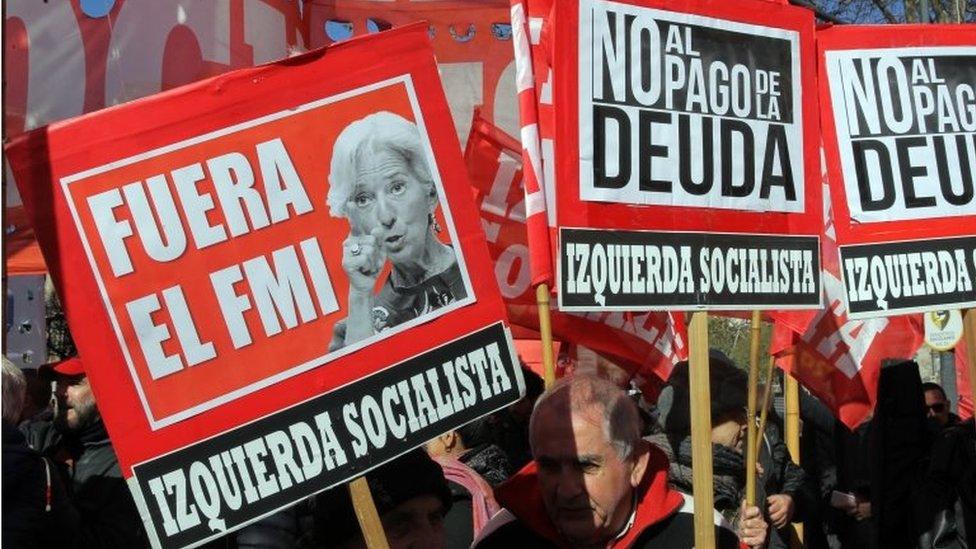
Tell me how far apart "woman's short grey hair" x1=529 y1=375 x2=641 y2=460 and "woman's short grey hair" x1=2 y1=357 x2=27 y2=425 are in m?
1.76

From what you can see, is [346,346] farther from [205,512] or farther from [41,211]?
[41,211]

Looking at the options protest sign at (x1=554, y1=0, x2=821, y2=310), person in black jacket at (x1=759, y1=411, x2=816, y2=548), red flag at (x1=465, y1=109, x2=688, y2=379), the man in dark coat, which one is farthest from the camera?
red flag at (x1=465, y1=109, x2=688, y2=379)

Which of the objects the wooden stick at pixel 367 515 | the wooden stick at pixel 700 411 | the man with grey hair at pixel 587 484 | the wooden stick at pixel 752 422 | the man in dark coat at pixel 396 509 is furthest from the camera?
the wooden stick at pixel 752 422

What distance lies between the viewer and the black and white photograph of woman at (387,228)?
11.7 feet

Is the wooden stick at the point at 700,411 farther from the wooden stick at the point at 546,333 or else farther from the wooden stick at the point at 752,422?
the wooden stick at the point at 752,422

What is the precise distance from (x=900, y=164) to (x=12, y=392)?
2937mm

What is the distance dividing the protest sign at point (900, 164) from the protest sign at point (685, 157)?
11.1 inches

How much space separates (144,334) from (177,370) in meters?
0.11

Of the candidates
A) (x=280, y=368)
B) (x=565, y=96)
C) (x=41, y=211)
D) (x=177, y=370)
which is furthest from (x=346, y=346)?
(x=565, y=96)

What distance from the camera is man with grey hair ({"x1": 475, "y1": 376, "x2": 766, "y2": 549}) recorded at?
3705 mm

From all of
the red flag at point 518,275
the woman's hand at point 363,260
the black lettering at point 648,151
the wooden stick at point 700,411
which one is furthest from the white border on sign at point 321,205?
the red flag at point 518,275

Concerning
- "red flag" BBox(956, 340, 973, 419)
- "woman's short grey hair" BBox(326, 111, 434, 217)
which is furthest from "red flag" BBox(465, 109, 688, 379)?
"red flag" BBox(956, 340, 973, 419)

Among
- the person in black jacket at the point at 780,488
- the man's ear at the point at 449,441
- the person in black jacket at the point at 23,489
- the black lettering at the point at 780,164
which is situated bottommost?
the person in black jacket at the point at 780,488

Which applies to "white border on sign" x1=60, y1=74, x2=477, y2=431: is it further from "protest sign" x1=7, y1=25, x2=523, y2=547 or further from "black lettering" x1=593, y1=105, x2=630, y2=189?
"black lettering" x1=593, y1=105, x2=630, y2=189
